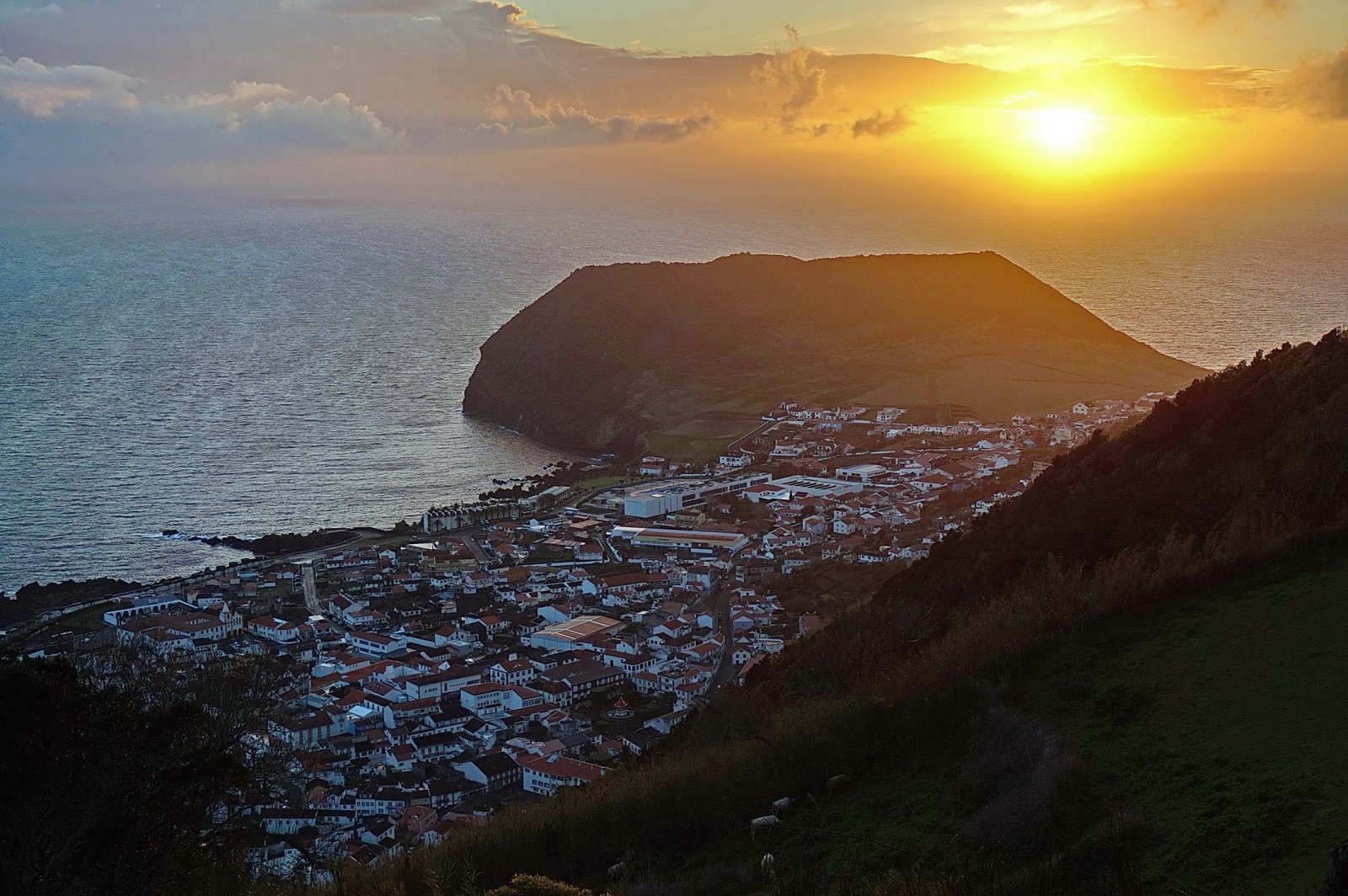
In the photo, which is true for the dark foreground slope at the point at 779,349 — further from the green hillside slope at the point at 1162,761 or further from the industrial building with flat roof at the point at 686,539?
the green hillside slope at the point at 1162,761

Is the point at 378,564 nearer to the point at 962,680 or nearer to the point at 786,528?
the point at 786,528

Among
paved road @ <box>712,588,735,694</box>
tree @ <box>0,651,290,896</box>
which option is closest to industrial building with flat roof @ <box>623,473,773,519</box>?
paved road @ <box>712,588,735,694</box>

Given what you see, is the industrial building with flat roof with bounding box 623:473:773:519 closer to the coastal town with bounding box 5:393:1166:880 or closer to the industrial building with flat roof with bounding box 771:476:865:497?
the coastal town with bounding box 5:393:1166:880

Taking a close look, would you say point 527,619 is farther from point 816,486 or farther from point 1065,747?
point 1065,747

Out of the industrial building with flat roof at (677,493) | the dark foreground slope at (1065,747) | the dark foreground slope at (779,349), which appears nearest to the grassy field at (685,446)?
the dark foreground slope at (779,349)

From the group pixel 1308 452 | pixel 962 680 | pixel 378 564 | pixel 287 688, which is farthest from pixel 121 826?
pixel 378 564

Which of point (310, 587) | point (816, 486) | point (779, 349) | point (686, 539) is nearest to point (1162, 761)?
point (310, 587)
